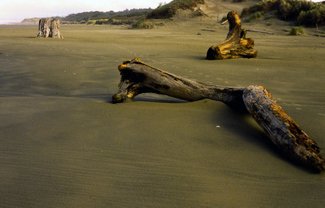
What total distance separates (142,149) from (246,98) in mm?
1277

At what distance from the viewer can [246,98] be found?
14.0ft

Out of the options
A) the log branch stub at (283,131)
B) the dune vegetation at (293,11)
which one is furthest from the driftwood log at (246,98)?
the dune vegetation at (293,11)

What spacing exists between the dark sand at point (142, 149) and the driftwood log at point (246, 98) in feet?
0.32

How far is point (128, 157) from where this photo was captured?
11.1 ft

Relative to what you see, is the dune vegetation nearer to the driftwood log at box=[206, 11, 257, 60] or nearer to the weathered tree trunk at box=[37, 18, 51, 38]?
the driftwood log at box=[206, 11, 257, 60]

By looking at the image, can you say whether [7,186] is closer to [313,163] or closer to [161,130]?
[161,130]

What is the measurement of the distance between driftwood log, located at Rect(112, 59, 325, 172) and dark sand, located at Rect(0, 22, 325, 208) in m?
0.10

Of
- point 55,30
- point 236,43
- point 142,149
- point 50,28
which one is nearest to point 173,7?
point 50,28

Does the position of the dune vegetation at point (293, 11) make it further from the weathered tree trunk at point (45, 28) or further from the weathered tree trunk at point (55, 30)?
the weathered tree trunk at point (45, 28)

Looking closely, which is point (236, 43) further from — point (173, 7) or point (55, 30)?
point (173, 7)

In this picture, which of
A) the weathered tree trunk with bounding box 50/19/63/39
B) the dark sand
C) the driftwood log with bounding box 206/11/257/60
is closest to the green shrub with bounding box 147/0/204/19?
the weathered tree trunk with bounding box 50/19/63/39

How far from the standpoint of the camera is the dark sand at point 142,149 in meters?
2.76

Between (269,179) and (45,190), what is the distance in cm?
150

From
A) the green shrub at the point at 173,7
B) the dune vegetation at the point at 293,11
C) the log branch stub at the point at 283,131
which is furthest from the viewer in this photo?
the green shrub at the point at 173,7
